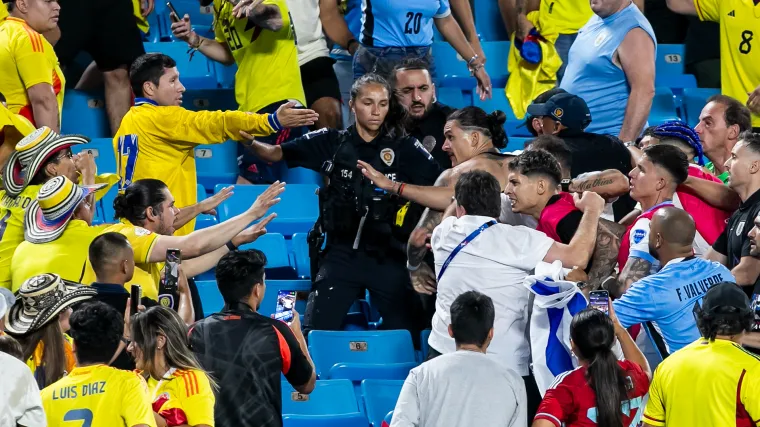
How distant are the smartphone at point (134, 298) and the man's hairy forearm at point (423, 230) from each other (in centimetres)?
181

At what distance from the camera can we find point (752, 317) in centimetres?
566

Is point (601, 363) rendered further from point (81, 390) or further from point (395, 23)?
point (395, 23)

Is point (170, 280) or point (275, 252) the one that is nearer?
point (170, 280)

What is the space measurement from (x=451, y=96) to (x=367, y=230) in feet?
9.06

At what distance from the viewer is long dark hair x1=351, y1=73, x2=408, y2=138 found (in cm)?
786

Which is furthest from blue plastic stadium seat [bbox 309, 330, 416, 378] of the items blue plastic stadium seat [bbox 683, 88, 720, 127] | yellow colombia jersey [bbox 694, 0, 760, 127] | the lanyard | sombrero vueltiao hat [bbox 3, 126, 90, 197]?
blue plastic stadium seat [bbox 683, 88, 720, 127]

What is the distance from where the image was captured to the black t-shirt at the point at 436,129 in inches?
331

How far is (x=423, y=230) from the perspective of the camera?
288 inches

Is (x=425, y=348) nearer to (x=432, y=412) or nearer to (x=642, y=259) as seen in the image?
(x=642, y=259)

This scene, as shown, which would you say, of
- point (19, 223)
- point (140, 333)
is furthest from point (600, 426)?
point (19, 223)

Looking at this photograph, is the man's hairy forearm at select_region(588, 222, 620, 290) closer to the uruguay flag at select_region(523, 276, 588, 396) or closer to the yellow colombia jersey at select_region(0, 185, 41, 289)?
the uruguay flag at select_region(523, 276, 588, 396)

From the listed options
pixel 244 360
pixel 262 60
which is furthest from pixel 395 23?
pixel 244 360

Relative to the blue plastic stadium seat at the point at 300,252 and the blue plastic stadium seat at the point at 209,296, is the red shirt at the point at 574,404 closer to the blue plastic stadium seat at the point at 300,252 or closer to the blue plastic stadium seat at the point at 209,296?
the blue plastic stadium seat at the point at 209,296

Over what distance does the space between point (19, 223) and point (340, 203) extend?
185cm
